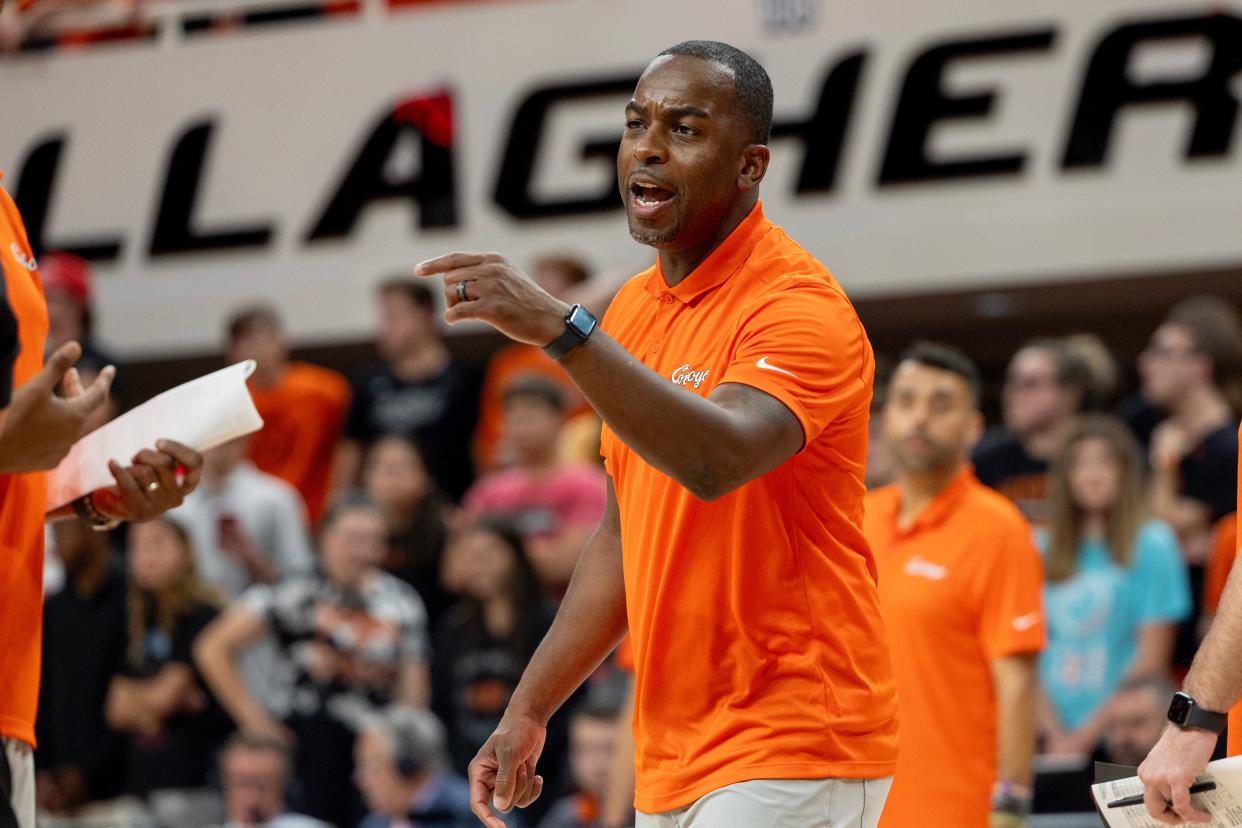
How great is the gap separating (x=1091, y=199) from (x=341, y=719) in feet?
15.6

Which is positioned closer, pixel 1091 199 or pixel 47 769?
pixel 47 769

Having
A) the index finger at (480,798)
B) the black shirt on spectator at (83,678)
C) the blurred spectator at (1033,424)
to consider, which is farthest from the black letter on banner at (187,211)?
the index finger at (480,798)

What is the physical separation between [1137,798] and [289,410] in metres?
6.80

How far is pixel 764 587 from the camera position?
3354 millimetres

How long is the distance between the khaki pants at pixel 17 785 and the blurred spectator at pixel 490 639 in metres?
3.69

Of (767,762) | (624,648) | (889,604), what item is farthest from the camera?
(624,648)

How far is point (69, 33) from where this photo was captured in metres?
12.0

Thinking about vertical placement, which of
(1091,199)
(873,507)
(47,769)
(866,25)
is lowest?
(47,769)

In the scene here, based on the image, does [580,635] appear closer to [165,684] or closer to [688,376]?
[688,376]

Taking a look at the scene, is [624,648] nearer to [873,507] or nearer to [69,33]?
[873,507]

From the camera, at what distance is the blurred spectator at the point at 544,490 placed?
25.6ft

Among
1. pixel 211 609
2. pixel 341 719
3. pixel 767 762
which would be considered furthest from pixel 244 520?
pixel 767 762

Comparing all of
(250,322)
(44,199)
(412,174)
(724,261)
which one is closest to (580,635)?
(724,261)

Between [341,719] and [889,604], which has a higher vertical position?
A: [889,604]
